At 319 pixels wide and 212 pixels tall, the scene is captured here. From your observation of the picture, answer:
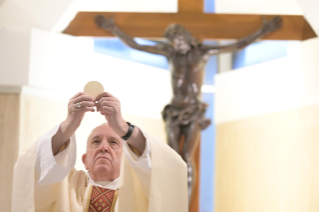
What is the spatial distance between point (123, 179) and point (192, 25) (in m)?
2.91

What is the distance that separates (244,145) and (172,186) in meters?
3.20

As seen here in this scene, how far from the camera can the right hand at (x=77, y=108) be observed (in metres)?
2.45

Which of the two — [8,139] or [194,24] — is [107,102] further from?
[194,24]

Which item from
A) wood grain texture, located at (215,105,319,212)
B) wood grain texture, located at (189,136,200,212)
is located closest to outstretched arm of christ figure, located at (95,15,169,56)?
wood grain texture, located at (189,136,200,212)

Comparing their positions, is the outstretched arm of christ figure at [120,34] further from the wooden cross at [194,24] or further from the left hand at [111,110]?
the left hand at [111,110]

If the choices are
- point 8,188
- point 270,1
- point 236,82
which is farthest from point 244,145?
point 8,188

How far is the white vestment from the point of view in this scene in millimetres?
2607

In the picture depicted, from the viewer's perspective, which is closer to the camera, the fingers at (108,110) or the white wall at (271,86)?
the fingers at (108,110)

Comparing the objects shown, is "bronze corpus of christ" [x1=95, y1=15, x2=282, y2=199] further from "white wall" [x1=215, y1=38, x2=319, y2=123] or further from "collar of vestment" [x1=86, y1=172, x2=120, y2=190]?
"collar of vestment" [x1=86, y1=172, x2=120, y2=190]

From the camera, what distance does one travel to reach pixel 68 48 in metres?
5.24

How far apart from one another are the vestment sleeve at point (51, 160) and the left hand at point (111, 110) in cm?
26

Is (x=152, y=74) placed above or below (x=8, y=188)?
above

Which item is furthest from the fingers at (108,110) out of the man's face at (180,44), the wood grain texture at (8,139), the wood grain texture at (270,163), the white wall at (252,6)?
the white wall at (252,6)

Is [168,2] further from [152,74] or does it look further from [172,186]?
[172,186]
